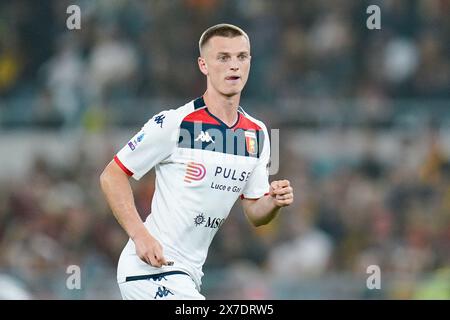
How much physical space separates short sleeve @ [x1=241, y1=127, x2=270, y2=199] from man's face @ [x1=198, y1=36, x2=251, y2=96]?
0.53 meters

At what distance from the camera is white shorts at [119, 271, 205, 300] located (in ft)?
26.1

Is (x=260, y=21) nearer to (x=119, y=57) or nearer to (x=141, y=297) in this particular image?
(x=119, y=57)

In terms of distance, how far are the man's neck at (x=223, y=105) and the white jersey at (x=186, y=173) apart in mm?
32

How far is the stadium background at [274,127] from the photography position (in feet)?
48.4

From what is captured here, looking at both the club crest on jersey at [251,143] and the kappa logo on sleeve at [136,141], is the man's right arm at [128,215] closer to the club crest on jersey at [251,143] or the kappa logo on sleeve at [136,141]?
the kappa logo on sleeve at [136,141]

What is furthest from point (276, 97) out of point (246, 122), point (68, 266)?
point (246, 122)

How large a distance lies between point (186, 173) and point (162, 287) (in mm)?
757

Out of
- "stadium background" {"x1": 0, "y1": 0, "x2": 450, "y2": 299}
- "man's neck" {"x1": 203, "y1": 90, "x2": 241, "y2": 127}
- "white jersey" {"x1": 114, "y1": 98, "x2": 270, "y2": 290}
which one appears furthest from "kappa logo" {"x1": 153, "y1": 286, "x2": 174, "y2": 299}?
"stadium background" {"x1": 0, "y1": 0, "x2": 450, "y2": 299}

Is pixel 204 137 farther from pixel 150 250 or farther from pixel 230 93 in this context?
pixel 150 250

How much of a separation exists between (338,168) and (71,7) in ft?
15.8

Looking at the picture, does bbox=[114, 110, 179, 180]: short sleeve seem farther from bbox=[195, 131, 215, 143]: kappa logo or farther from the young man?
bbox=[195, 131, 215, 143]: kappa logo

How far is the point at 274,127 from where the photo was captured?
16719 millimetres

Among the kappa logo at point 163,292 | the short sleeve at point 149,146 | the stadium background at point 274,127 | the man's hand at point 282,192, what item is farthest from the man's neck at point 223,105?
the stadium background at point 274,127

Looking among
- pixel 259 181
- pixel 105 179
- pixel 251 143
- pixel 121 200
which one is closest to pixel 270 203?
pixel 259 181
